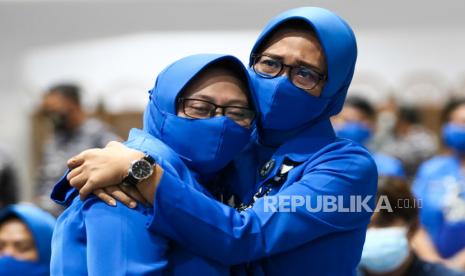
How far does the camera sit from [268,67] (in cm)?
278

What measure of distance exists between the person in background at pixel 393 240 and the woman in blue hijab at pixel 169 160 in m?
1.31

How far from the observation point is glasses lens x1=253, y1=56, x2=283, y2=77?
2760 mm

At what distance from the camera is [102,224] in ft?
8.02

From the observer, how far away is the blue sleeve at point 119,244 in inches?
95.7

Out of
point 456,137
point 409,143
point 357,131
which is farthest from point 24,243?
Answer: point 409,143

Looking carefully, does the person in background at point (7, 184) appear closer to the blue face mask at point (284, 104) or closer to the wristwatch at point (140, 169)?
the blue face mask at point (284, 104)

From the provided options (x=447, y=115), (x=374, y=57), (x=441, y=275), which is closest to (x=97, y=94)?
(x=374, y=57)

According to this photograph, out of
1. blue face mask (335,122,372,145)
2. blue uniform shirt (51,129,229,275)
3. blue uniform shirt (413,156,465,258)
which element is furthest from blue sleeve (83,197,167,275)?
blue face mask (335,122,372,145)

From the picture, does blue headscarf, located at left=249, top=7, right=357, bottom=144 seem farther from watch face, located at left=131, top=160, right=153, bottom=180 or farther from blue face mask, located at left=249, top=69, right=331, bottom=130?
watch face, located at left=131, top=160, right=153, bottom=180

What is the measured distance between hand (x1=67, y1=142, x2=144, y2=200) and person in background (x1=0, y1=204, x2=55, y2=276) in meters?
1.24

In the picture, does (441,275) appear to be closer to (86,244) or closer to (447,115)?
(86,244)

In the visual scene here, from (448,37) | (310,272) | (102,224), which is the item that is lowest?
(448,37)

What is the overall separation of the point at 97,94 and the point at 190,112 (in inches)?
265

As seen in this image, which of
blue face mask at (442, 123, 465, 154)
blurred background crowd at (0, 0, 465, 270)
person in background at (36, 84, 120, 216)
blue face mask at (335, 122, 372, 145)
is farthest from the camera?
blurred background crowd at (0, 0, 465, 270)
